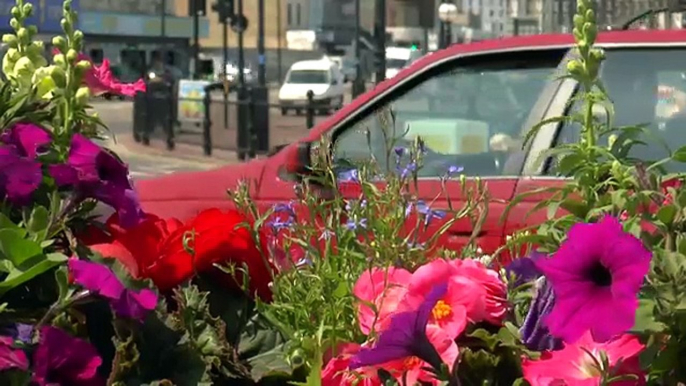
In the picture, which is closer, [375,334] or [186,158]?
[375,334]

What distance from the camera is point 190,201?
181 inches

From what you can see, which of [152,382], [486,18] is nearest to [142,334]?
[152,382]

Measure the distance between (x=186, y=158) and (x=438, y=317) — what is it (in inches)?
819

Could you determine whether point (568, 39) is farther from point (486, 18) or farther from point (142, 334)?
point (486, 18)

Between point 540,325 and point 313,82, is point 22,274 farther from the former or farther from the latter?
point 313,82

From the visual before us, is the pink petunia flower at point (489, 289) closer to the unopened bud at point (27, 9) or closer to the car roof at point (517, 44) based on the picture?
the unopened bud at point (27, 9)

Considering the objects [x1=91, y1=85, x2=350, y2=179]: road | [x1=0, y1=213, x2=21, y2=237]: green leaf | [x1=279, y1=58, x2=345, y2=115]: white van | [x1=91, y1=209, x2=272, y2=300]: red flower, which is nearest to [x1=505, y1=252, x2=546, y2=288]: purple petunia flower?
[x1=91, y1=209, x2=272, y2=300]: red flower

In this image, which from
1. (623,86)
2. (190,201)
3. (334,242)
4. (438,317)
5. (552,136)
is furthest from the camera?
(190,201)

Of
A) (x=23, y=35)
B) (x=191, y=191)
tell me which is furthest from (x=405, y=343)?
(x=191, y=191)

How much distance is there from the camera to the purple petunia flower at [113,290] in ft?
5.22

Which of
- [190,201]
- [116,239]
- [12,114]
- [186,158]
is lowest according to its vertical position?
[186,158]

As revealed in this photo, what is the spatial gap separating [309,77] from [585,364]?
4361 centimetres

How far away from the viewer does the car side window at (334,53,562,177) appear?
4168 mm

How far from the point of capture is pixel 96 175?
1.86 meters
